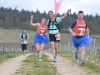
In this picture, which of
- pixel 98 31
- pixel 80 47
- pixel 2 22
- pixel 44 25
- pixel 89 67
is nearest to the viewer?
pixel 89 67

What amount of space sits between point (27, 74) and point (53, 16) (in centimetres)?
548

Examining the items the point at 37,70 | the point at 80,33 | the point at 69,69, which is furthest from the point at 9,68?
the point at 80,33

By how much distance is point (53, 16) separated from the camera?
14695mm

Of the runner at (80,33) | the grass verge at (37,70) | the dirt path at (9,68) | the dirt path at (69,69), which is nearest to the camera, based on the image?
the grass verge at (37,70)

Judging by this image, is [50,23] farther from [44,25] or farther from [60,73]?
[60,73]

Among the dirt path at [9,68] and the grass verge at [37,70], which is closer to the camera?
the grass verge at [37,70]

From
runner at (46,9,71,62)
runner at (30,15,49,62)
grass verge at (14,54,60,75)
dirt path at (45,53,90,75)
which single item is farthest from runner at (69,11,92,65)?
runner at (30,15,49,62)

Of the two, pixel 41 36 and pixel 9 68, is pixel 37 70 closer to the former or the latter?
pixel 9 68

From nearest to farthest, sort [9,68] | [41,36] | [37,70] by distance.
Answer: [37,70] < [9,68] < [41,36]

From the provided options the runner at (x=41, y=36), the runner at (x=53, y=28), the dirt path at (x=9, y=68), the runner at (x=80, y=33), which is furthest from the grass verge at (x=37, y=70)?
the runner at (x=41, y=36)

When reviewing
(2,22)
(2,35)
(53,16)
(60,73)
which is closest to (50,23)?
(53,16)

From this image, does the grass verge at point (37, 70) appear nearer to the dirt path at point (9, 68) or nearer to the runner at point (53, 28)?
the dirt path at point (9, 68)

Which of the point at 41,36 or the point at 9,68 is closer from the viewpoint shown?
the point at 9,68

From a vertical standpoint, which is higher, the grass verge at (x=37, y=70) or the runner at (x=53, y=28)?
the runner at (x=53, y=28)
